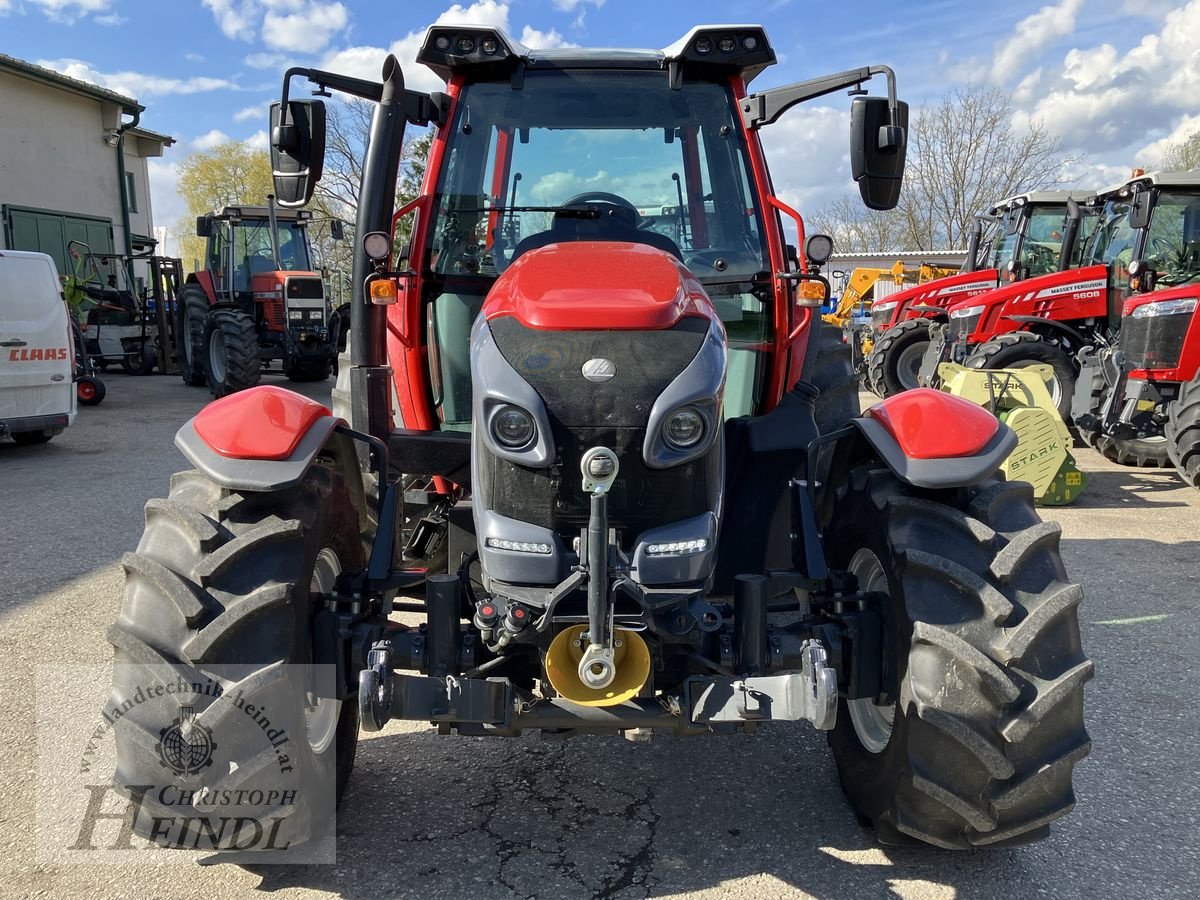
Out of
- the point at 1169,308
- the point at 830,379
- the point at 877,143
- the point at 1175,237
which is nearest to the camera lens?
the point at 877,143

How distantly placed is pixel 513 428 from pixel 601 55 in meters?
1.76

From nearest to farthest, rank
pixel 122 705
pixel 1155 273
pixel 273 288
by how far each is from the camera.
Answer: pixel 122 705, pixel 1155 273, pixel 273 288

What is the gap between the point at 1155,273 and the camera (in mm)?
9258

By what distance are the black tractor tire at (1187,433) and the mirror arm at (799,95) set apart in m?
5.45

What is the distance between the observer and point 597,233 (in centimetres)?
323

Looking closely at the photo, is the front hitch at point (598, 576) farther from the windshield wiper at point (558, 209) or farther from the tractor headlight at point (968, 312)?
the tractor headlight at point (968, 312)

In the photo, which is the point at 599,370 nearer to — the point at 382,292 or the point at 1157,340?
the point at 382,292

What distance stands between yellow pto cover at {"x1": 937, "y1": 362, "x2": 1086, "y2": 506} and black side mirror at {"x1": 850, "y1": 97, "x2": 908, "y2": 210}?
13.4ft

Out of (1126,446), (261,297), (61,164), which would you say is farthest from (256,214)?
(1126,446)

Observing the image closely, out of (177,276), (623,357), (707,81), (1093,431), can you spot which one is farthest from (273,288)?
(623,357)

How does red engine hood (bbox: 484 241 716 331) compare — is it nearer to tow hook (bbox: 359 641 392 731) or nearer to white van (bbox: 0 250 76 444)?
tow hook (bbox: 359 641 392 731)

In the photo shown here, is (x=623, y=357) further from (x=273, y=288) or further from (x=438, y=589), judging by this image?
(x=273, y=288)

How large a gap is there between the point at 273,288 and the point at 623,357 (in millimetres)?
14262

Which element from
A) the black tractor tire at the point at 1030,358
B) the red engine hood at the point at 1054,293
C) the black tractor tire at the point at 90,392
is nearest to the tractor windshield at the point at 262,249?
the black tractor tire at the point at 90,392
